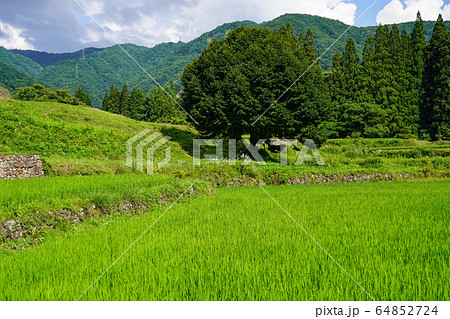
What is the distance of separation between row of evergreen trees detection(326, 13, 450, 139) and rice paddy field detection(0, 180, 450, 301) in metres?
34.7

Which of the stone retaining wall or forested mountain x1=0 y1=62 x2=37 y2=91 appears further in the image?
forested mountain x1=0 y1=62 x2=37 y2=91

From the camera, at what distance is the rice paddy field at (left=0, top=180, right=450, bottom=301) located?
2904mm

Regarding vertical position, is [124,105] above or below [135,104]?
below

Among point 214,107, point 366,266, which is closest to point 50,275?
point 366,266

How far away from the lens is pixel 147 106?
66.6 metres

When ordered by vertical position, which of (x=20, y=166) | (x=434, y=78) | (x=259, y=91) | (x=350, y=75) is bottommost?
(x=20, y=166)

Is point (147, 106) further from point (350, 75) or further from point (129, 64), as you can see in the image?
point (129, 64)

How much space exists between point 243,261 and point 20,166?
38.1 ft

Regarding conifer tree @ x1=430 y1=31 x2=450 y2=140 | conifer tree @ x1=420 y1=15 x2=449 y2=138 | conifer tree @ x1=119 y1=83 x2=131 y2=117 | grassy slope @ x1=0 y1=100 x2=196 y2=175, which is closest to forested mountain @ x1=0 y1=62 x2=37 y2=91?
conifer tree @ x1=119 y1=83 x2=131 y2=117

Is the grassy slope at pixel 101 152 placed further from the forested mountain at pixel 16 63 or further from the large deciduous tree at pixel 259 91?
the forested mountain at pixel 16 63

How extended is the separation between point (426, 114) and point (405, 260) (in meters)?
45.5

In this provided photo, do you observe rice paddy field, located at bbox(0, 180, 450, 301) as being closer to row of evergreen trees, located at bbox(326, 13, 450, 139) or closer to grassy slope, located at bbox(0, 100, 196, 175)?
grassy slope, located at bbox(0, 100, 196, 175)

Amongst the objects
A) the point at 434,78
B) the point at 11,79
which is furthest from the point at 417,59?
the point at 11,79

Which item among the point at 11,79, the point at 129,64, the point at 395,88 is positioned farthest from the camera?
the point at 129,64
